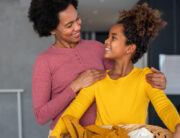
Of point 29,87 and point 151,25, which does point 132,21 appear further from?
point 29,87

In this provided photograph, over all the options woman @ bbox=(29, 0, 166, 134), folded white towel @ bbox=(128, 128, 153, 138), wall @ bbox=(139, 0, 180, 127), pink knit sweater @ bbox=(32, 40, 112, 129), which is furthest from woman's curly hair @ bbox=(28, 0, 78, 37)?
wall @ bbox=(139, 0, 180, 127)

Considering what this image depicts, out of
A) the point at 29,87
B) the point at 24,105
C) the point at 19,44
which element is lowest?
the point at 24,105

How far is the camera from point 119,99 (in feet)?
3.12

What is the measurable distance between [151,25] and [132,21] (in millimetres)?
94

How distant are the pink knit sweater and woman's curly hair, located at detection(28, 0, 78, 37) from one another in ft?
0.41

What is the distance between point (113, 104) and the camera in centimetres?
95

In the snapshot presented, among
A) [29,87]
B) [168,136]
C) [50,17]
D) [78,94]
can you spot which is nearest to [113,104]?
[78,94]

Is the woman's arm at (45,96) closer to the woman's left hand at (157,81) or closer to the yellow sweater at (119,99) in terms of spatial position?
the yellow sweater at (119,99)

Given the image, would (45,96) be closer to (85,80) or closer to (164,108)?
(85,80)

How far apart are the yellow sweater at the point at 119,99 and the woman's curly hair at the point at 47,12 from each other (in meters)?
0.39

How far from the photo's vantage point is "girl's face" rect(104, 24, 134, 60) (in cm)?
102

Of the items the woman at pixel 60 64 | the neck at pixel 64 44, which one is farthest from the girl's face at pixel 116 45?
the neck at pixel 64 44

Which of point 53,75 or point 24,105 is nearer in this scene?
point 53,75

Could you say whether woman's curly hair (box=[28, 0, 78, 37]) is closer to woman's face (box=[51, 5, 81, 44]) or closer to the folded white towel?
woman's face (box=[51, 5, 81, 44])
